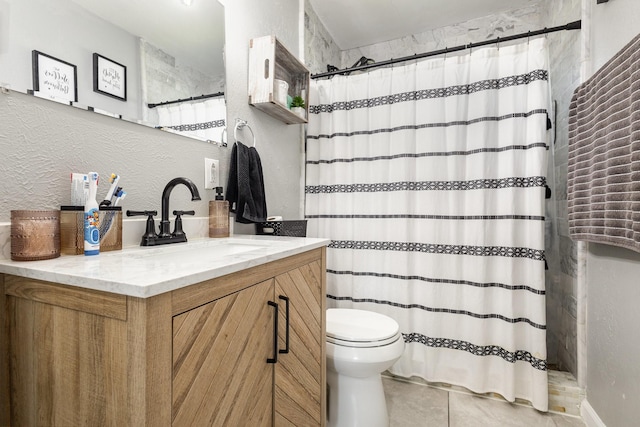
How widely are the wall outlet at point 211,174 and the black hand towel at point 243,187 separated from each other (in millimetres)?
64

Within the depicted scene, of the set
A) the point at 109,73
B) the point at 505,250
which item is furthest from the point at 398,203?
the point at 109,73

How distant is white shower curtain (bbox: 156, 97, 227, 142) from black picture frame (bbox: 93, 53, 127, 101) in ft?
0.44

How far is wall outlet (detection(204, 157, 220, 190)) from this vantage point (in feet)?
4.35

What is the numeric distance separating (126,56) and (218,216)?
649mm

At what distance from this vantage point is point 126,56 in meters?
1.00

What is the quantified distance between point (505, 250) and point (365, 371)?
3.27ft

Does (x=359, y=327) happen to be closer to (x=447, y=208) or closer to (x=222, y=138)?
(x=447, y=208)

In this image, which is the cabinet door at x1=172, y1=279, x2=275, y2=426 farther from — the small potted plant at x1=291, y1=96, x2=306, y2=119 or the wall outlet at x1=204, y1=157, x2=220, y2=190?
the small potted plant at x1=291, y1=96, x2=306, y2=119

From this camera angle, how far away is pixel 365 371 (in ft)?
4.18

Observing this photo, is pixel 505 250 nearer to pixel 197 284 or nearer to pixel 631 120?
pixel 631 120

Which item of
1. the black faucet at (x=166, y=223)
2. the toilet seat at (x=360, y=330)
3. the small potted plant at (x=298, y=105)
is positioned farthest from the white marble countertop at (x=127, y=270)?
the small potted plant at (x=298, y=105)

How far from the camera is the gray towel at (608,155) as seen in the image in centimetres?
102

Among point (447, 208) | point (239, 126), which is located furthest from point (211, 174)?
point (447, 208)

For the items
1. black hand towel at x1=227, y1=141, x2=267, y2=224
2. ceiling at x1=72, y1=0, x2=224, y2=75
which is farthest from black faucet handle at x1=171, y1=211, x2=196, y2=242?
ceiling at x1=72, y1=0, x2=224, y2=75
